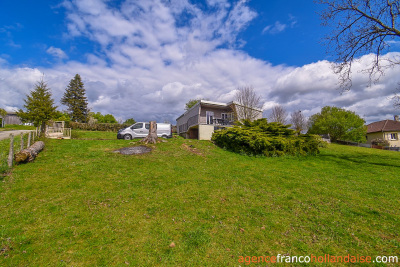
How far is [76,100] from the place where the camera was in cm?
3909

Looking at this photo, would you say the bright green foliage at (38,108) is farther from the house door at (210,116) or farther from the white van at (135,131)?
the house door at (210,116)

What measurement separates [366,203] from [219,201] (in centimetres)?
430

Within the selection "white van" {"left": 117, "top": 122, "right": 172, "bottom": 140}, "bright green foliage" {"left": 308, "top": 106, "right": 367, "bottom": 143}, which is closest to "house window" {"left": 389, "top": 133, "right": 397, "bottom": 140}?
"bright green foliage" {"left": 308, "top": 106, "right": 367, "bottom": 143}

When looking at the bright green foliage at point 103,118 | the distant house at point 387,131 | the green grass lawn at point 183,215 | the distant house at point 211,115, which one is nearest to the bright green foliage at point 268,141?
the green grass lawn at point 183,215

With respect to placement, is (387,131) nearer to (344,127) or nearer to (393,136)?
(393,136)

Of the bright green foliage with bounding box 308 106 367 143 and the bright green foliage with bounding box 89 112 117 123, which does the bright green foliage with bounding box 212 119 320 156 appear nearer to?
the bright green foliage with bounding box 308 106 367 143

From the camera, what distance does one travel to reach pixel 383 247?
3090 millimetres

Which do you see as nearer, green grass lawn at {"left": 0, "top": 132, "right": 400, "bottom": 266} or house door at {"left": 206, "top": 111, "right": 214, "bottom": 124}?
green grass lawn at {"left": 0, "top": 132, "right": 400, "bottom": 266}

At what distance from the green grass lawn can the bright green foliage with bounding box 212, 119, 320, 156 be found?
13.3ft

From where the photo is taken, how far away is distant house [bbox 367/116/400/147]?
3412 centimetres

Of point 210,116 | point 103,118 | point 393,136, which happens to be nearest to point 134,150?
point 210,116

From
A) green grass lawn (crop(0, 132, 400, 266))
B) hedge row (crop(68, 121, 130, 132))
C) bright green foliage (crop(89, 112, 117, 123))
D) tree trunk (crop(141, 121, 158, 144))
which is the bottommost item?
green grass lawn (crop(0, 132, 400, 266))

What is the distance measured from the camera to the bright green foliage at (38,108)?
1617 centimetres

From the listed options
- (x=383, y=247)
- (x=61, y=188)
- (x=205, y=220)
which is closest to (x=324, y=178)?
(x=383, y=247)
